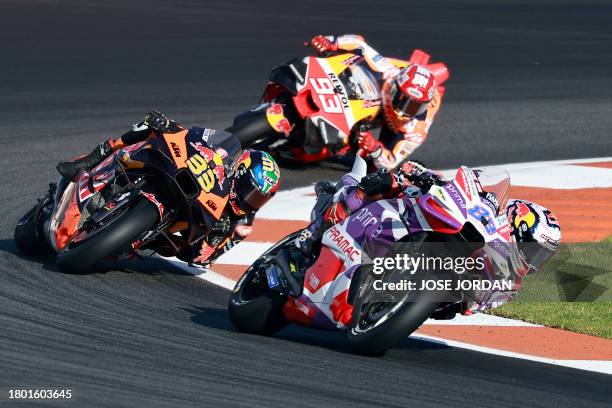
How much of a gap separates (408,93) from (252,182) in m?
4.41

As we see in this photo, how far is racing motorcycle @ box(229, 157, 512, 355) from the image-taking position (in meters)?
7.39

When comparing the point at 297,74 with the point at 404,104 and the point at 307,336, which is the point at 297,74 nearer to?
the point at 404,104

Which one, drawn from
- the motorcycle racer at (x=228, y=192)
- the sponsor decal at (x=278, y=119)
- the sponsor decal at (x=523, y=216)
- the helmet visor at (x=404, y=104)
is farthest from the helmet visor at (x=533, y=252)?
the helmet visor at (x=404, y=104)

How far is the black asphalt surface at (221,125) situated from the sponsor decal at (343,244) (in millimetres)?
586

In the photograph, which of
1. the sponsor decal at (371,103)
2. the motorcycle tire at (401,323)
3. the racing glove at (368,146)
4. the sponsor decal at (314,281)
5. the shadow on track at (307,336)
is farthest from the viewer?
the sponsor decal at (371,103)

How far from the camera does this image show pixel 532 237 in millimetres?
7805

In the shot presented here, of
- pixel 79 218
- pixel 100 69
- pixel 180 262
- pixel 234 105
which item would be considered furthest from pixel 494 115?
pixel 79 218

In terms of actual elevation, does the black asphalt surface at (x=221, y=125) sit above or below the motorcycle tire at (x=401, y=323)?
below

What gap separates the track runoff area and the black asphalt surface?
0.31 m

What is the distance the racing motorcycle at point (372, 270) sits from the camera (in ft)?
24.3

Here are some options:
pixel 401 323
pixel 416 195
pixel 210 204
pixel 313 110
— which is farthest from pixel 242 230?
pixel 313 110

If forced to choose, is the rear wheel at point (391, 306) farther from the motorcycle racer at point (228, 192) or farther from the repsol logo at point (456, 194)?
the motorcycle racer at point (228, 192)

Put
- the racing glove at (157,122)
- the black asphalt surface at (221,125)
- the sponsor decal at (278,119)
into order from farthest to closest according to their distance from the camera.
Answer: the sponsor decal at (278,119) → the racing glove at (157,122) → the black asphalt surface at (221,125)

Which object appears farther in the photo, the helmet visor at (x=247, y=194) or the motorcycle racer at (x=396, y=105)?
the motorcycle racer at (x=396, y=105)
